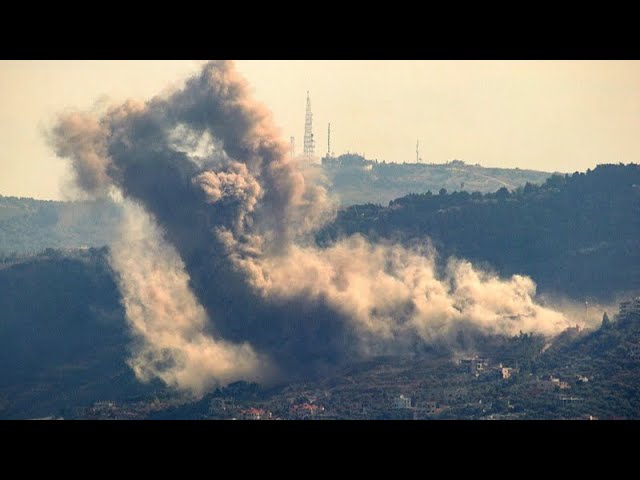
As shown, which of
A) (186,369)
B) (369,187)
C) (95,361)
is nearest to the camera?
(186,369)

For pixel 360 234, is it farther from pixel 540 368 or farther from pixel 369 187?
pixel 369 187

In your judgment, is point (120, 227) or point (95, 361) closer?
point (95, 361)

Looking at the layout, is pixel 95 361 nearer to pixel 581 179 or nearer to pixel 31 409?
pixel 31 409
